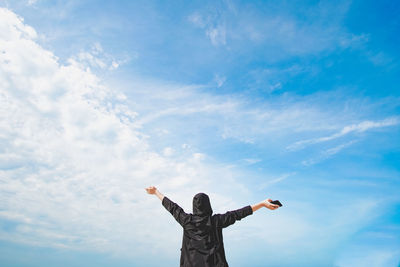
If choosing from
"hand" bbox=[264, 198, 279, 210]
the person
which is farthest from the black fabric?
"hand" bbox=[264, 198, 279, 210]

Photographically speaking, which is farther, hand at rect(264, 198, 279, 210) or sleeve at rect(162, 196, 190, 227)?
sleeve at rect(162, 196, 190, 227)

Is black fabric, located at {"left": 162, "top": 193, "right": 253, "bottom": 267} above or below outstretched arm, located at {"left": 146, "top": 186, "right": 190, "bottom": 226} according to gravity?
below

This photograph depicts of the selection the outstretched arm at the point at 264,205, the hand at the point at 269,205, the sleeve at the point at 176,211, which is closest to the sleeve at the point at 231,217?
the outstretched arm at the point at 264,205

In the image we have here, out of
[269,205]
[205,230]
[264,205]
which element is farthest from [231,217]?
[269,205]

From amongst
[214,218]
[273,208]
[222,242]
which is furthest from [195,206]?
[273,208]

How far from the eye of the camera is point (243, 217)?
9312 millimetres

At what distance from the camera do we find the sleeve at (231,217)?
925cm

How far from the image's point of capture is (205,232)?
9.27 metres

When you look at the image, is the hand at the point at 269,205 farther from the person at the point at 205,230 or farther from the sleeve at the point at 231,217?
the sleeve at the point at 231,217

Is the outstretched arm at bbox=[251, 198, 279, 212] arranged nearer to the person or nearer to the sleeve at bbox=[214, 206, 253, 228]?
the person

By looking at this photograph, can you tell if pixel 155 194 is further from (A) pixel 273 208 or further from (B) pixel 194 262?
(A) pixel 273 208

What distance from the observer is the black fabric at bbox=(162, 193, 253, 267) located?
9.13m

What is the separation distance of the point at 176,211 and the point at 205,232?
3.65 feet

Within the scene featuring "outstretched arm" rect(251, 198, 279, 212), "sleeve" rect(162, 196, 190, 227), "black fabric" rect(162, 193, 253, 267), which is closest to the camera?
"black fabric" rect(162, 193, 253, 267)
